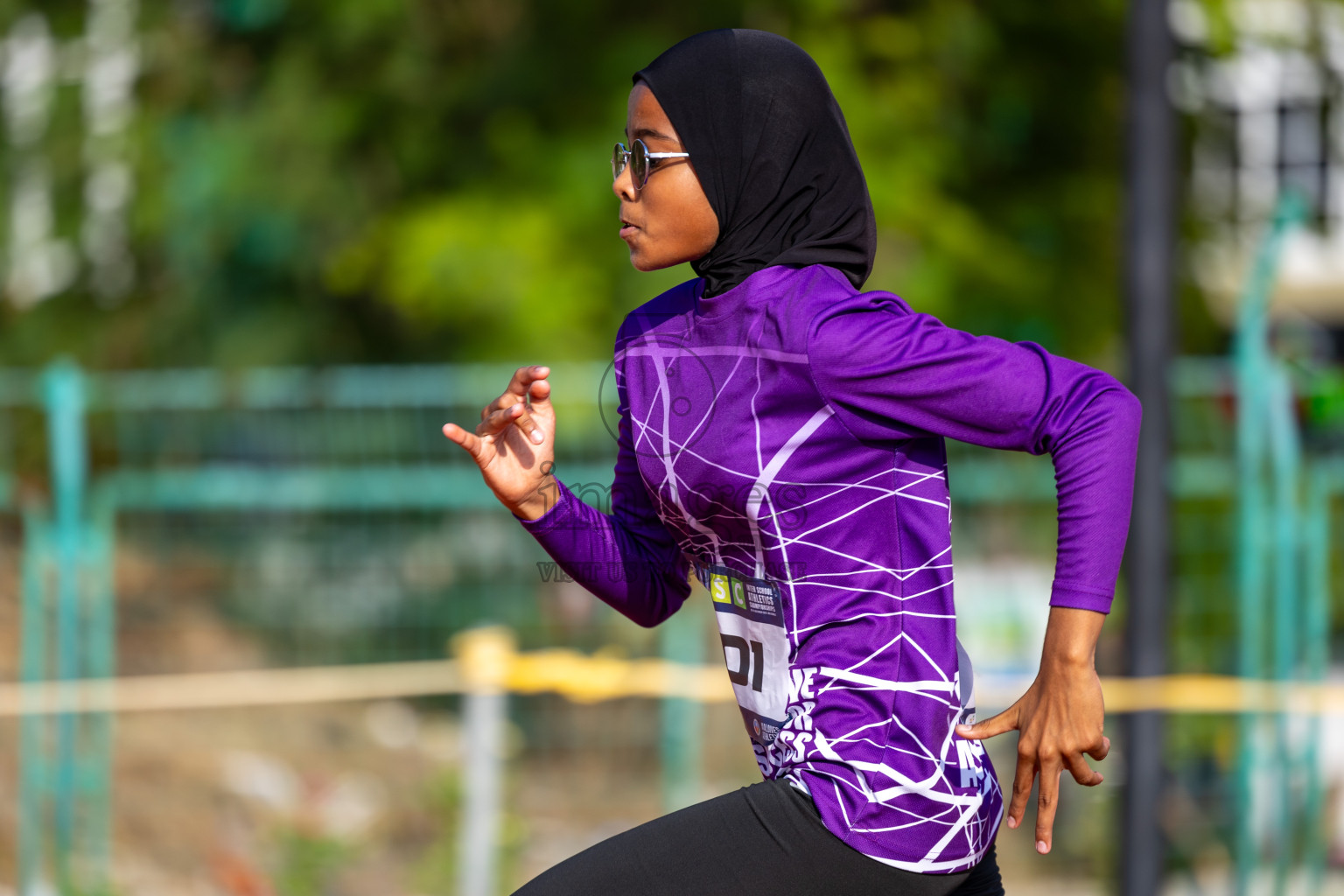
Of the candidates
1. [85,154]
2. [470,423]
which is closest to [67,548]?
[470,423]

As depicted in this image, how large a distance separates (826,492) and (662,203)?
1.36 feet

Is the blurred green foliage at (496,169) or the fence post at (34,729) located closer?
the fence post at (34,729)

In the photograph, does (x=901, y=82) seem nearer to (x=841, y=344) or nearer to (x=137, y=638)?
(x=137, y=638)

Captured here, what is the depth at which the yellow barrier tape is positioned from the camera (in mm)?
4590

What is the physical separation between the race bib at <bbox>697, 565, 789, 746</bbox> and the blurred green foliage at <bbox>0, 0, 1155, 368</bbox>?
17.5 ft

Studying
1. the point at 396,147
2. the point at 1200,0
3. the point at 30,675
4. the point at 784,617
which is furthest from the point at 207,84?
the point at 784,617

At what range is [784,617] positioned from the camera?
1.70 meters

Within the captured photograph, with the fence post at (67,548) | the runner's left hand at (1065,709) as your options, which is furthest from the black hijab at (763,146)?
the fence post at (67,548)

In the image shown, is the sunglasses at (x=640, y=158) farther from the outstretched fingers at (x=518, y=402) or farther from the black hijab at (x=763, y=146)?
the outstretched fingers at (x=518, y=402)

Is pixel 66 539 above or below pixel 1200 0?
below

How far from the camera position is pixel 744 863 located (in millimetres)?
1637

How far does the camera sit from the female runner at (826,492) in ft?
5.21

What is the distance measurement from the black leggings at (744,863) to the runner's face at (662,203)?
673 millimetres

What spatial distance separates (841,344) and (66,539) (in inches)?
189
